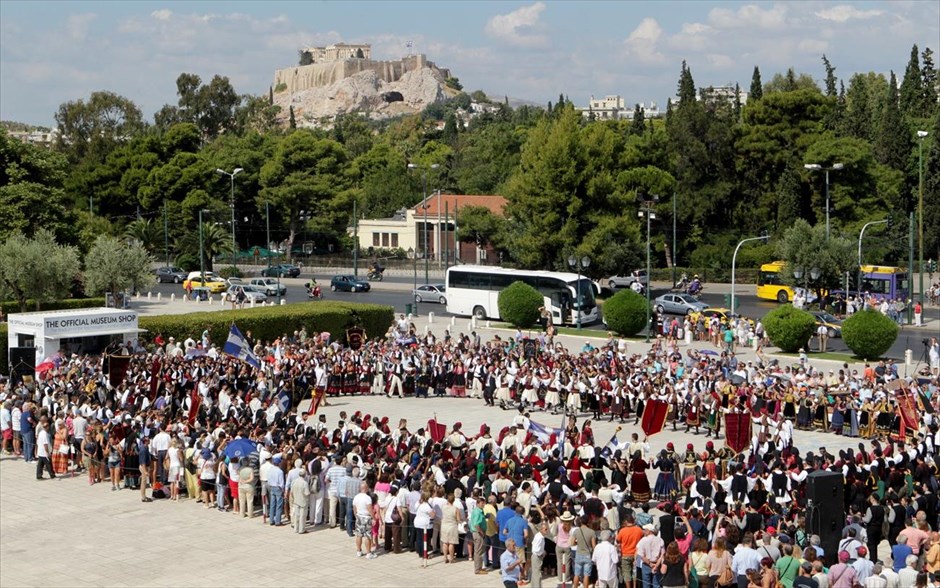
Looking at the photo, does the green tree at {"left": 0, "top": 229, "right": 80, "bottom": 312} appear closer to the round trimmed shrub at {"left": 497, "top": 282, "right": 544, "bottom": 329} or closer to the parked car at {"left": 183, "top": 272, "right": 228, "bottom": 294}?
the parked car at {"left": 183, "top": 272, "right": 228, "bottom": 294}

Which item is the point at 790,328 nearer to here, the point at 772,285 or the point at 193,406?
the point at 193,406

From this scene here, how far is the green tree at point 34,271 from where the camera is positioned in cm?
4528

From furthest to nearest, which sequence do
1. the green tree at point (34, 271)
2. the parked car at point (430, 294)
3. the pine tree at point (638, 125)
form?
the pine tree at point (638, 125) < the parked car at point (430, 294) < the green tree at point (34, 271)

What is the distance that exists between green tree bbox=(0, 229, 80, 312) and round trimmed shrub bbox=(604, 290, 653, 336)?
2223cm

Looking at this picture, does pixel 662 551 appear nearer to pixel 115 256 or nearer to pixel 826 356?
pixel 826 356

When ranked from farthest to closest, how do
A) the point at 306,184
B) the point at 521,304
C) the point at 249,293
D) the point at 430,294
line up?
the point at 306,184
the point at 430,294
the point at 249,293
the point at 521,304

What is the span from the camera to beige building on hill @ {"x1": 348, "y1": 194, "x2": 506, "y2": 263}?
89062mm

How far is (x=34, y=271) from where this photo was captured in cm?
4569

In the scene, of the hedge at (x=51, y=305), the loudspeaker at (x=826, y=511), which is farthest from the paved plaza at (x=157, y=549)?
the hedge at (x=51, y=305)

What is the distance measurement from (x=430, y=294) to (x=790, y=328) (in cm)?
2409

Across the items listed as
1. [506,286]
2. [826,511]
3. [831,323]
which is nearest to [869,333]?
[831,323]

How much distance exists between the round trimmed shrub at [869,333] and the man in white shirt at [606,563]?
79.5 ft

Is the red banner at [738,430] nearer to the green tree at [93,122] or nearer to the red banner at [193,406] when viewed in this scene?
the red banner at [193,406]

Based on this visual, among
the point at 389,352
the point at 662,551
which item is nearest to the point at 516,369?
the point at 389,352
